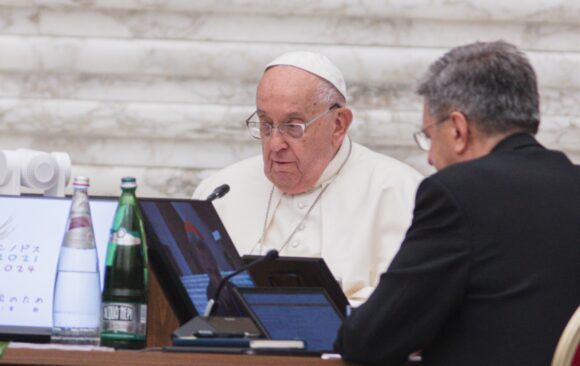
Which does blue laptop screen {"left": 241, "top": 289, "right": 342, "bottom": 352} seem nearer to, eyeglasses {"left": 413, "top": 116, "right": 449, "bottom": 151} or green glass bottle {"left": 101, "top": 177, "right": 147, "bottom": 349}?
green glass bottle {"left": 101, "top": 177, "right": 147, "bottom": 349}

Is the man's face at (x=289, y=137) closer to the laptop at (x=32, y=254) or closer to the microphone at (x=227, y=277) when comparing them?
the laptop at (x=32, y=254)

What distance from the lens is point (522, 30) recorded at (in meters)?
6.25

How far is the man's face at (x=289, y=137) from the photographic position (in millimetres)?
4992

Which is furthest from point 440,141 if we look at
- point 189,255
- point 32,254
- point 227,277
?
point 32,254

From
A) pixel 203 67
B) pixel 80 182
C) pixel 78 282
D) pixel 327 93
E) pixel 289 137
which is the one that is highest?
pixel 203 67

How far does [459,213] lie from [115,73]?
3190 mm

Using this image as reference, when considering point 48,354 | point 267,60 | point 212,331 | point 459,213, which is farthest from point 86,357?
point 267,60

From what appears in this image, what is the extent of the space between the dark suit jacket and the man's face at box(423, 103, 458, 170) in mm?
129

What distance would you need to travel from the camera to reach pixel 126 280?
3.54 metres

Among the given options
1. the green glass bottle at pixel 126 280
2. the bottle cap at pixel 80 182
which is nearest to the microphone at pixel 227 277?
the green glass bottle at pixel 126 280

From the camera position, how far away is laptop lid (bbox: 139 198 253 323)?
372 cm

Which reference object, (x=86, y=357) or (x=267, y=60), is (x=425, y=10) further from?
(x=86, y=357)

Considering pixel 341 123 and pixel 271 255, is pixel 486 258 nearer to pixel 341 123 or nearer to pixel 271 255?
pixel 271 255

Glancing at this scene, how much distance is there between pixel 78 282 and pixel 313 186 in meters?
1.72
